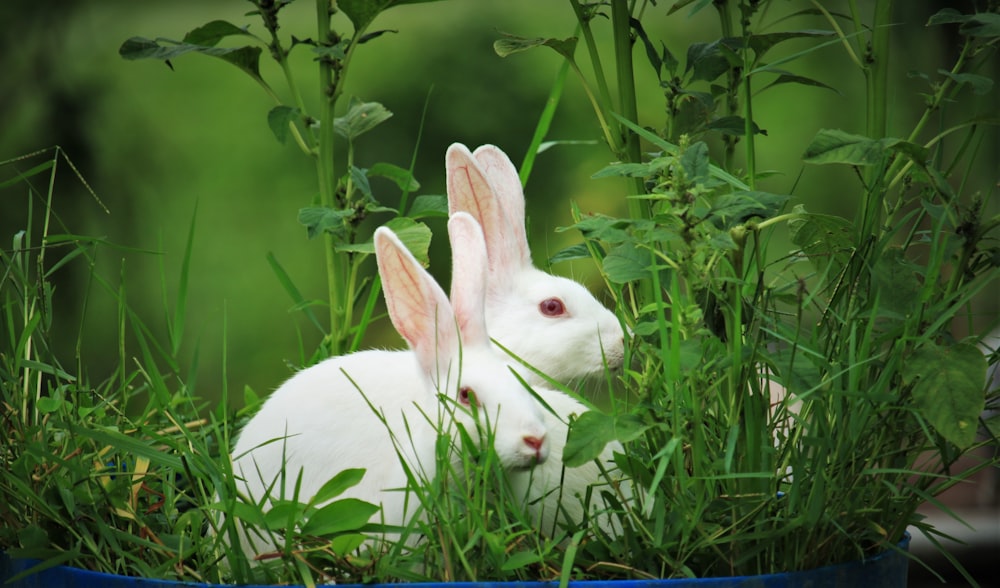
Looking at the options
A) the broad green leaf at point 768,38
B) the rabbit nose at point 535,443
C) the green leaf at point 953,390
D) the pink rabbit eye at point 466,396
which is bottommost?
the rabbit nose at point 535,443

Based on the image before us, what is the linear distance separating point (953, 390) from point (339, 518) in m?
0.59

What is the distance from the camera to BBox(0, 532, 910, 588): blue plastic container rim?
944 mm

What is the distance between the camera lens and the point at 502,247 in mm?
1691

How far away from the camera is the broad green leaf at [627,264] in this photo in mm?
1106

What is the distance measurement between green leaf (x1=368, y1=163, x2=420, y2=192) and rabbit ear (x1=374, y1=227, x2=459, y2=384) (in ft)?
1.23

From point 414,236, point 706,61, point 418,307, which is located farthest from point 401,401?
point 706,61

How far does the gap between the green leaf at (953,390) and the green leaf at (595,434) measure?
26 cm

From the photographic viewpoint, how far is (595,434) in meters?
1.01

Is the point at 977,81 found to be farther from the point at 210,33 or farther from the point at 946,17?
the point at 210,33

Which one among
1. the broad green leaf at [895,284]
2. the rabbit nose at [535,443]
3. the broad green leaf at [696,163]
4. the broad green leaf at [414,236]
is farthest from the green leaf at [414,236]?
the broad green leaf at [895,284]

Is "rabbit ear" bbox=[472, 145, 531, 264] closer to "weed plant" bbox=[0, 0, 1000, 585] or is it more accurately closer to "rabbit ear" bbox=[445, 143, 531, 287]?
"rabbit ear" bbox=[445, 143, 531, 287]

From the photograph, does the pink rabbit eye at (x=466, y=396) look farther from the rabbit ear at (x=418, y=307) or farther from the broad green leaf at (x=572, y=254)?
the broad green leaf at (x=572, y=254)

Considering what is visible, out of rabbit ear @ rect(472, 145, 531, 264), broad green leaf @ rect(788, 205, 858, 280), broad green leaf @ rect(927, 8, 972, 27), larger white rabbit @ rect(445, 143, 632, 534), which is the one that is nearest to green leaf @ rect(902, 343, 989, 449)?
broad green leaf @ rect(788, 205, 858, 280)

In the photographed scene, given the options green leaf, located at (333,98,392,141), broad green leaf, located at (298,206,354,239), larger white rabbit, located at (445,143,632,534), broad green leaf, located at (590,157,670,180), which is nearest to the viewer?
broad green leaf, located at (590,157,670,180)
